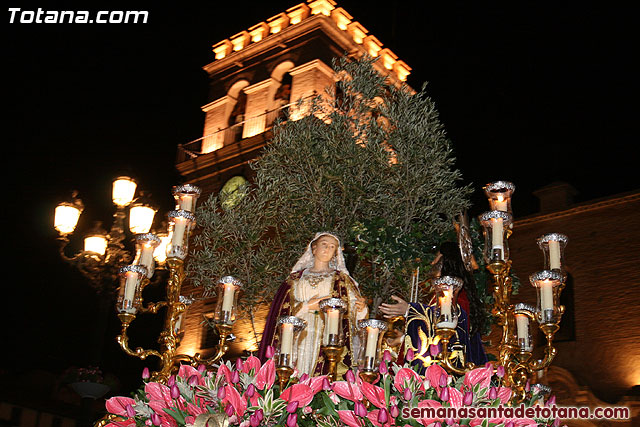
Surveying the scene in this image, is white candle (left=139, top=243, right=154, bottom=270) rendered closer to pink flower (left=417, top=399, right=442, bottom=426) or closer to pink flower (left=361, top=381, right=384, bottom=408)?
pink flower (left=361, top=381, right=384, bottom=408)

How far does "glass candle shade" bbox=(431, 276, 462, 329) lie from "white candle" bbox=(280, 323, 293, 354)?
3.17 ft

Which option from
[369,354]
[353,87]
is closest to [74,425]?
[353,87]

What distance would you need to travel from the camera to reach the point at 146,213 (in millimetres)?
10328

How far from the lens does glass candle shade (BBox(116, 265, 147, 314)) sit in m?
6.06

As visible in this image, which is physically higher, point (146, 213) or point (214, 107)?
point (214, 107)

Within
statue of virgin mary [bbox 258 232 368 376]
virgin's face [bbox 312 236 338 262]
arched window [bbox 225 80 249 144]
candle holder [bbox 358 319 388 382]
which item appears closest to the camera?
candle holder [bbox 358 319 388 382]

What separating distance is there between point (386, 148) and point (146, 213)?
3.48 meters

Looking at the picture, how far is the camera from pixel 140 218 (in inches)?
405

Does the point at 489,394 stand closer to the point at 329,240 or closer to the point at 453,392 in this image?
the point at 453,392

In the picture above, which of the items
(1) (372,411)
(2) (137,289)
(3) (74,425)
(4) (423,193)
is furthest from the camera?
(3) (74,425)

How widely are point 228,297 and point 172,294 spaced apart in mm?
791

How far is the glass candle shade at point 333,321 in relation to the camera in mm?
4867

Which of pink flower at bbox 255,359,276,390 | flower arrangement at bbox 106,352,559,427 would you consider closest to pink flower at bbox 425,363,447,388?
flower arrangement at bbox 106,352,559,427

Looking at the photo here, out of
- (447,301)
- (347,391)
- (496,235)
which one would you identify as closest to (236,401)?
(347,391)
